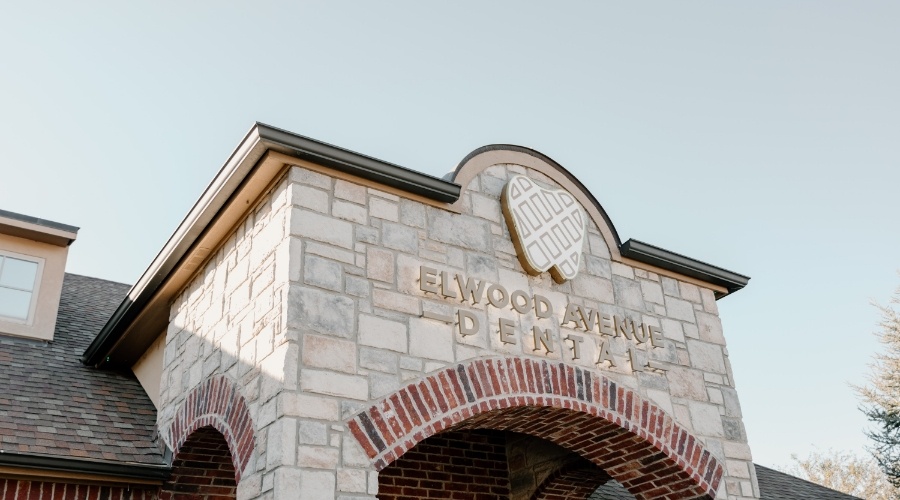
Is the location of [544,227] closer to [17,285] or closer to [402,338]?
[402,338]

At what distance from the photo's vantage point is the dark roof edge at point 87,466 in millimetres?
6094

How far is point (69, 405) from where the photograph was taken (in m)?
7.51

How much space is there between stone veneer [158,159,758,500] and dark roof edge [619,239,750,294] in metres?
0.17

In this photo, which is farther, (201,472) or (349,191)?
(201,472)

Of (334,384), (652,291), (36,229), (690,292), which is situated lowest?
(334,384)

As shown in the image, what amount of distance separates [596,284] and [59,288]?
22.3 ft

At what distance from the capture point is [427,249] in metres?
6.15

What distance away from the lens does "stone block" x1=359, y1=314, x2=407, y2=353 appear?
5477 mm

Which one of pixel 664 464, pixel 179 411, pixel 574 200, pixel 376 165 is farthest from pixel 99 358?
pixel 664 464

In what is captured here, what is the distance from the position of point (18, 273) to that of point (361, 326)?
20.7ft

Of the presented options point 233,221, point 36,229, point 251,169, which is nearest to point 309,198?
point 251,169

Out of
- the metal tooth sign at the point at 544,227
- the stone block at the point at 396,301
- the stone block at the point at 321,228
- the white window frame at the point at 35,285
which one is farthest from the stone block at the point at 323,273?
the white window frame at the point at 35,285

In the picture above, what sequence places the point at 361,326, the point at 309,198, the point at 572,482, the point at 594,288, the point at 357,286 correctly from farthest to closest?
the point at 572,482, the point at 594,288, the point at 309,198, the point at 357,286, the point at 361,326

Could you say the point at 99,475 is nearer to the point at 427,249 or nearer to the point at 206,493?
the point at 206,493
